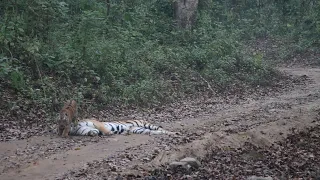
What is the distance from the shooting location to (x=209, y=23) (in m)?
19.7

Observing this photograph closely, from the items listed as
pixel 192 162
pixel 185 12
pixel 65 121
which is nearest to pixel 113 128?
pixel 65 121

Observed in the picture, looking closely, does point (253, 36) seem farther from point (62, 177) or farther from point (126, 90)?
point (62, 177)

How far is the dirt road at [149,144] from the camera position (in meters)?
7.34

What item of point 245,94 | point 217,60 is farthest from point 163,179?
point 217,60

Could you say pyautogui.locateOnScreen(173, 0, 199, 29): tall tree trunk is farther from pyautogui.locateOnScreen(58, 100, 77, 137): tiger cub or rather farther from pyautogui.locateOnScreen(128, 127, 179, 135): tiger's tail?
pyautogui.locateOnScreen(58, 100, 77, 137): tiger cub

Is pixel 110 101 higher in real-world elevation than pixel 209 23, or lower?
lower

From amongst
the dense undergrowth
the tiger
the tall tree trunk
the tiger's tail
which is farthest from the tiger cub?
the tall tree trunk

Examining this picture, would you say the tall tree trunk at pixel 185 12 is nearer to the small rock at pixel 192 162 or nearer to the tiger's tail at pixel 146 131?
the tiger's tail at pixel 146 131

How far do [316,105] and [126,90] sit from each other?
5.07m

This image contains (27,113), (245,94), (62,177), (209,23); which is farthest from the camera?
(209,23)

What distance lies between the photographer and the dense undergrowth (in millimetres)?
12008

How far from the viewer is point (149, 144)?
29.0 ft

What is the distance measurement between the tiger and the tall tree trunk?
9428 mm

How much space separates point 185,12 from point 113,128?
1006 centimetres
